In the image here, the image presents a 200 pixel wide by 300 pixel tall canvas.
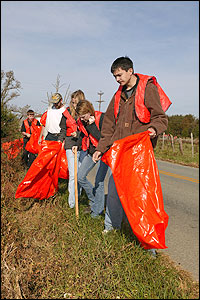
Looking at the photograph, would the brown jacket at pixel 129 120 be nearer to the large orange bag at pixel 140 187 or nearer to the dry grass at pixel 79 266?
the large orange bag at pixel 140 187

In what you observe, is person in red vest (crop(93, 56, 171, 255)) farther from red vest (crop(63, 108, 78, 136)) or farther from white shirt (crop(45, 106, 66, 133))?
white shirt (crop(45, 106, 66, 133))

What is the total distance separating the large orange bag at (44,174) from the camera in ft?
15.0

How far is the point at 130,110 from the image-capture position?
337cm

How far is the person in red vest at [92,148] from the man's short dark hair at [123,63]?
0.96 metres

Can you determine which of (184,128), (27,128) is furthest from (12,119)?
(184,128)

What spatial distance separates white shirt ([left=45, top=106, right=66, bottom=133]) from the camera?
17.0ft

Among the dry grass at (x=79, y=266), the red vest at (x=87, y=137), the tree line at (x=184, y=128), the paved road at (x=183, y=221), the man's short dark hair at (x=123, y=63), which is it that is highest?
the tree line at (x=184, y=128)

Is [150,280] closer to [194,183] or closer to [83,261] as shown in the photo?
[83,261]

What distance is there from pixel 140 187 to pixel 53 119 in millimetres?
2803

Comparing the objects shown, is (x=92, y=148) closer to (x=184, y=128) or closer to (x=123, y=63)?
(x=123, y=63)

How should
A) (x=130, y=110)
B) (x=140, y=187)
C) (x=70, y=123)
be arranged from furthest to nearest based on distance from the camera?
A: (x=70, y=123) < (x=130, y=110) < (x=140, y=187)

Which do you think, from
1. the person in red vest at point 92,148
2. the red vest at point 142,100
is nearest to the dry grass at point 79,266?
the person in red vest at point 92,148

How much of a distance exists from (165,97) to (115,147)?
2.57 feet

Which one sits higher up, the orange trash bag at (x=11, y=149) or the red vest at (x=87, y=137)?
the red vest at (x=87, y=137)
